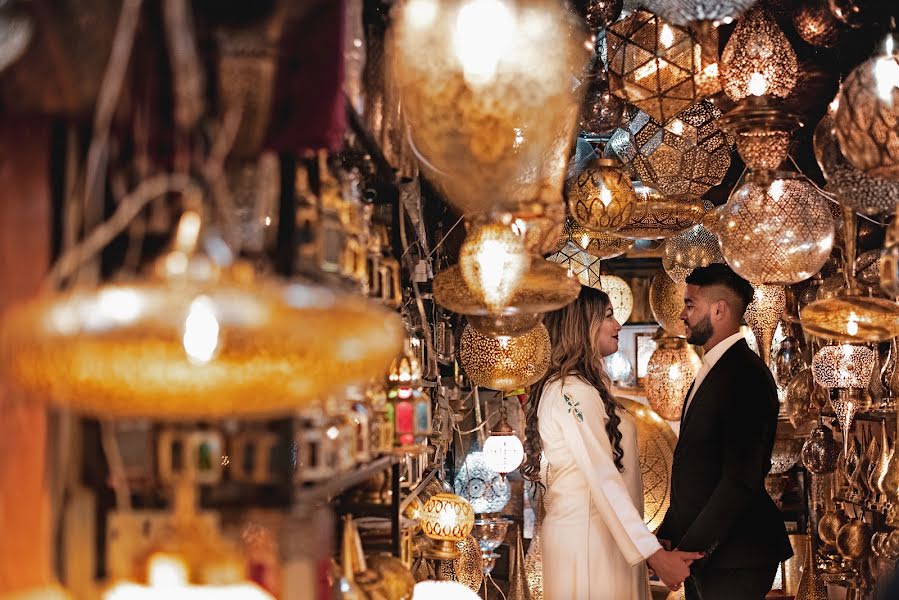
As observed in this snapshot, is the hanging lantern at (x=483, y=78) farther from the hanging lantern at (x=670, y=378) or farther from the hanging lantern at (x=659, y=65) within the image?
the hanging lantern at (x=670, y=378)

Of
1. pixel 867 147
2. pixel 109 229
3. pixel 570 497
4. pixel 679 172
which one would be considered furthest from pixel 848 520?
pixel 109 229

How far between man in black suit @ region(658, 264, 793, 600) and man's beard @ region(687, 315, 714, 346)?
119mm

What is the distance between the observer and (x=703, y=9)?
1897 mm

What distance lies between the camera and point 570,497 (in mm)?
3801

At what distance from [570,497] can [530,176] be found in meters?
2.03

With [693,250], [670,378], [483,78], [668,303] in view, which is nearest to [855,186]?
[483,78]

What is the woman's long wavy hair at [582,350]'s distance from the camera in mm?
3871

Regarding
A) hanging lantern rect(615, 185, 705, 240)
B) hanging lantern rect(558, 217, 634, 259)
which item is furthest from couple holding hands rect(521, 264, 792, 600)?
hanging lantern rect(558, 217, 634, 259)

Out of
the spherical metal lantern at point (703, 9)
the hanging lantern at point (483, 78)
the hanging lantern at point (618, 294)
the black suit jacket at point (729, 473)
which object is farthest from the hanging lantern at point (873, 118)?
the hanging lantern at point (618, 294)

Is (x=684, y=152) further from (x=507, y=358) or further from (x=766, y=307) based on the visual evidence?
(x=766, y=307)

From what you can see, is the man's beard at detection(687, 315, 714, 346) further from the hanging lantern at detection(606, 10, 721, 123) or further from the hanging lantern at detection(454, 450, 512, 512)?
the hanging lantern at detection(606, 10, 721, 123)

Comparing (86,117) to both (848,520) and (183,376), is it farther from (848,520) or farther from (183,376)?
(848,520)

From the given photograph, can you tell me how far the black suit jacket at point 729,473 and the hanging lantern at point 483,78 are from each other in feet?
8.38

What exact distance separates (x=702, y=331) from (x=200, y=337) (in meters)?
3.39
